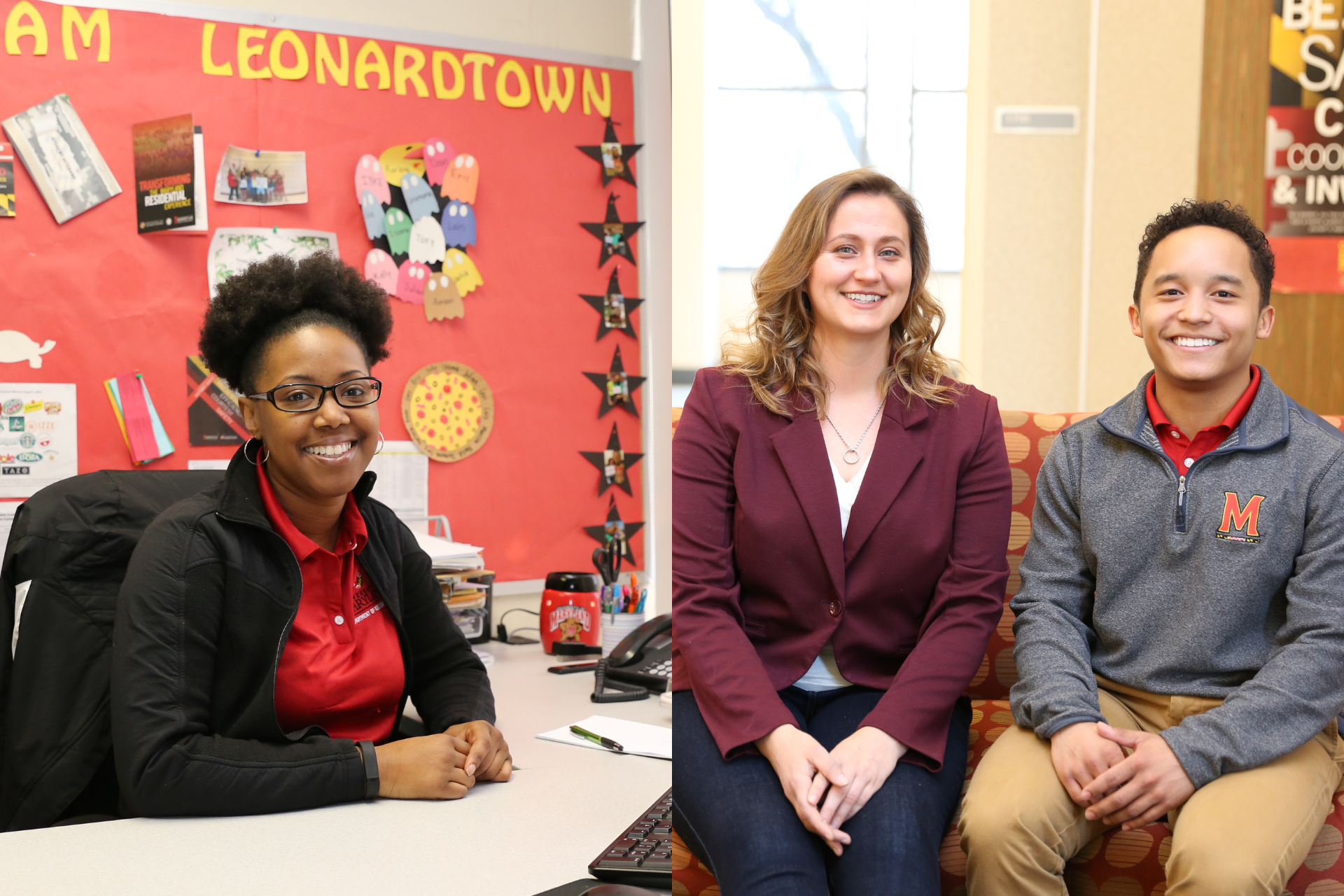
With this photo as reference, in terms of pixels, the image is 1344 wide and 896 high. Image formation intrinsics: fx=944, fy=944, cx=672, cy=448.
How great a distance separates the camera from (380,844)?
792mm

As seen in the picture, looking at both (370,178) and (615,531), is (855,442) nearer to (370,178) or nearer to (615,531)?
(615,531)

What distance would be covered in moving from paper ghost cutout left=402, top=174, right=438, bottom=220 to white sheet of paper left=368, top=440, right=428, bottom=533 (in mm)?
252

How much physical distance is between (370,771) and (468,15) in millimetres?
742

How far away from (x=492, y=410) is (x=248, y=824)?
1.53ft

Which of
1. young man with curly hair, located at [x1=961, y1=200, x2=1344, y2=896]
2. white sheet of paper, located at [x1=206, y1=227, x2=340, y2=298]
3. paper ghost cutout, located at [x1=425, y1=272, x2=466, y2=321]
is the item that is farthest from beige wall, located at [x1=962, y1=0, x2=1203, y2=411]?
white sheet of paper, located at [x1=206, y1=227, x2=340, y2=298]

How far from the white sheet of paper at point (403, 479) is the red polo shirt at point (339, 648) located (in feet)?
0.13

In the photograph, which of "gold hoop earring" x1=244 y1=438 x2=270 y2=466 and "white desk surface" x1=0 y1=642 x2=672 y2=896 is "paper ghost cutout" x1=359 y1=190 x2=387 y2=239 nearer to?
"gold hoop earring" x1=244 y1=438 x2=270 y2=466

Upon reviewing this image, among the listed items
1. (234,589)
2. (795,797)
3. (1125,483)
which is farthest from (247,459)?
(1125,483)

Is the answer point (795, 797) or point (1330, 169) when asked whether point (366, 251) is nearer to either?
point (795, 797)

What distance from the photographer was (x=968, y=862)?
1.01 metres

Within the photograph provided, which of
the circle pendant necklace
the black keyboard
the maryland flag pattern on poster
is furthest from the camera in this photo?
the maryland flag pattern on poster

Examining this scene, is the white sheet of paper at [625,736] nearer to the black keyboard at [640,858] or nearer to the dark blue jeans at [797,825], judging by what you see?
the dark blue jeans at [797,825]

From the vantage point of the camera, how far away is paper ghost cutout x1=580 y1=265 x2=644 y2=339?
965mm

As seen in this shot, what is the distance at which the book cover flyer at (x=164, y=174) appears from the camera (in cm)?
96
